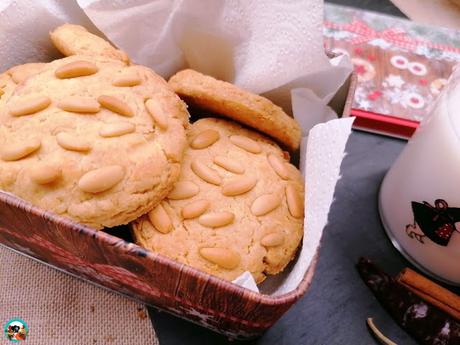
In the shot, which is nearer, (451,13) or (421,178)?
(421,178)

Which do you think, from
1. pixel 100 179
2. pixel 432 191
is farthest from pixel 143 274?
pixel 432 191

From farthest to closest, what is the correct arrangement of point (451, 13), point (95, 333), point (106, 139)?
point (451, 13) < point (95, 333) < point (106, 139)

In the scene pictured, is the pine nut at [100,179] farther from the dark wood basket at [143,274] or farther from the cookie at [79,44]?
the cookie at [79,44]

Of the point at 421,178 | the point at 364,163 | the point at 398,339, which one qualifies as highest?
the point at 421,178

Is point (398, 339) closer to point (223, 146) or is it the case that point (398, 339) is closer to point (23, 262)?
point (223, 146)

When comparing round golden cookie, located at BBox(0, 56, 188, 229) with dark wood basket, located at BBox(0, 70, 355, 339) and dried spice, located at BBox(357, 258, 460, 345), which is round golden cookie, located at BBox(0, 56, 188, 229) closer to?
dark wood basket, located at BBox(0, 70, 355, 339)

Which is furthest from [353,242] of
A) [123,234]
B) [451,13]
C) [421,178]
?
[451,13]

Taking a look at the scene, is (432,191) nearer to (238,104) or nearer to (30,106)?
(238,104)
